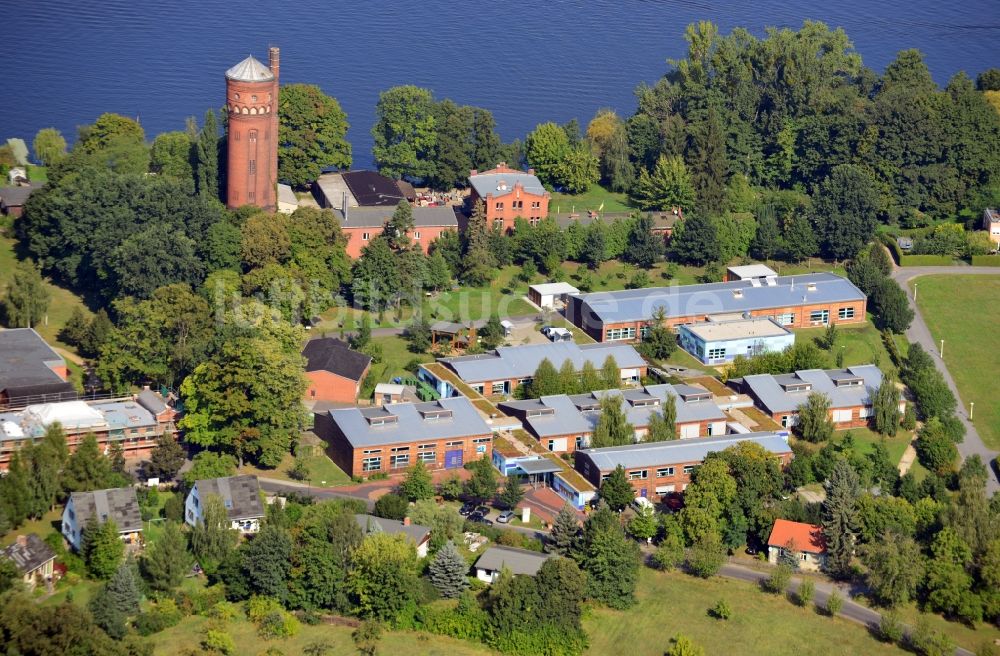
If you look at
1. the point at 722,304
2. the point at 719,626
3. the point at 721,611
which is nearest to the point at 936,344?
the point at 722,304

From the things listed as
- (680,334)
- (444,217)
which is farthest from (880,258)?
(444,217)

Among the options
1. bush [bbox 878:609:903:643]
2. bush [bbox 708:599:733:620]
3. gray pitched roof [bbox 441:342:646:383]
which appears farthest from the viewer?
gray pitched roof [bbox 441:342:646:383]

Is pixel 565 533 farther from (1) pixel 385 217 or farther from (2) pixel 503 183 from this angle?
(2) pixel 503 183

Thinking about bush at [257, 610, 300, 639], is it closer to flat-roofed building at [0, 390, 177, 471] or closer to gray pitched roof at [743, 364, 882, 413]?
flat-roofed building at [0, 390, 177, 471]

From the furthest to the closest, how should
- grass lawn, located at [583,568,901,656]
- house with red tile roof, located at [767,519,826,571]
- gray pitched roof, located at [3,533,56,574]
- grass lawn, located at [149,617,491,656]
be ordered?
house with red tile roof, located at [767,519,826,571] < grass lawn, located at [583,568,901,656] < gray pitched roof, located at [3,533,56,574] < grass lawn, located at [149,617,491,656]

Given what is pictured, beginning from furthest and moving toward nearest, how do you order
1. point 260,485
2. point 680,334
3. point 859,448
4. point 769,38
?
point 769,38 < point 680,334 < point 859,448 < point 260,485

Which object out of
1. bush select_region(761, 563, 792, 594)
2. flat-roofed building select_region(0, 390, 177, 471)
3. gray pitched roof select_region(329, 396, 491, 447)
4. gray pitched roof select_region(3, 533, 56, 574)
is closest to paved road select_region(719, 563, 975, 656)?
bush select_region(761, 563, 792, 594)

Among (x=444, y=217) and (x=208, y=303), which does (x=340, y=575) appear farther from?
(x=444, y=217)
